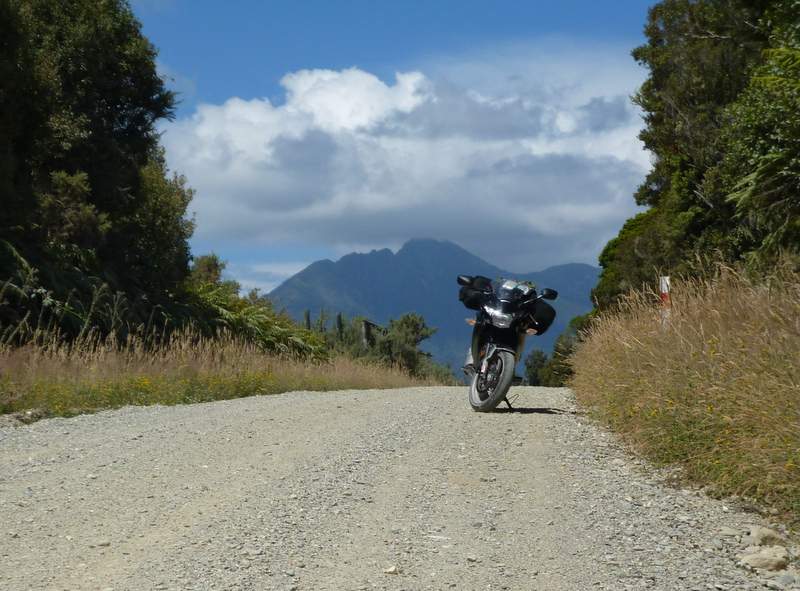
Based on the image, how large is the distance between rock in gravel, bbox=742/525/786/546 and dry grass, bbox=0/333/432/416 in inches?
318

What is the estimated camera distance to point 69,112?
21922 millimetres

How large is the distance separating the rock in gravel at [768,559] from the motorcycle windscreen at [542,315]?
665cm

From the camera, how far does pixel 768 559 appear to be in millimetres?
5168

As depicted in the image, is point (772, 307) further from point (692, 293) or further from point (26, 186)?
point (26, 186)

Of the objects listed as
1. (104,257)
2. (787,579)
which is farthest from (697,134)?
(787,579)

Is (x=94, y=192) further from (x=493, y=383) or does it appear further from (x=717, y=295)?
Result: (x=717, y=295)

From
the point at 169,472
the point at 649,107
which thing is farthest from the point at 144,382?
the point at 649,107

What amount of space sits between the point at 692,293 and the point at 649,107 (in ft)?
60.1

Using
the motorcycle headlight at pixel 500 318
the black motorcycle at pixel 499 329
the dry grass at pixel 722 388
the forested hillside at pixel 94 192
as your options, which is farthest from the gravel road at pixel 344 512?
the forested hillside at pixel 94 192

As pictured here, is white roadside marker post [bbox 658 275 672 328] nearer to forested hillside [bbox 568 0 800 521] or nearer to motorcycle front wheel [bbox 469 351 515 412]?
forested hillside [bbox 568 0 800 521]

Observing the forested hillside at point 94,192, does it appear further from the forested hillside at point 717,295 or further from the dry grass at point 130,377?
the forested hillside at point 717,295

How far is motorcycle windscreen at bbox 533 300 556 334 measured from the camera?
11883mm

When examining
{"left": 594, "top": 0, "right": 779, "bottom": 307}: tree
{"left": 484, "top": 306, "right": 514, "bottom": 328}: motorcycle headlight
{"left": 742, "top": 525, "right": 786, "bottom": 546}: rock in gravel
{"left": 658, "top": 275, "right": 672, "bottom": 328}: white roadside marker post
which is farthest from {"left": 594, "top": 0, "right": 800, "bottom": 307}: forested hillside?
{"left": 742, "top": 525, "right": 786, "bottom": 546}: rock in gravel

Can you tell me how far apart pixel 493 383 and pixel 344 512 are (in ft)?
18.7
